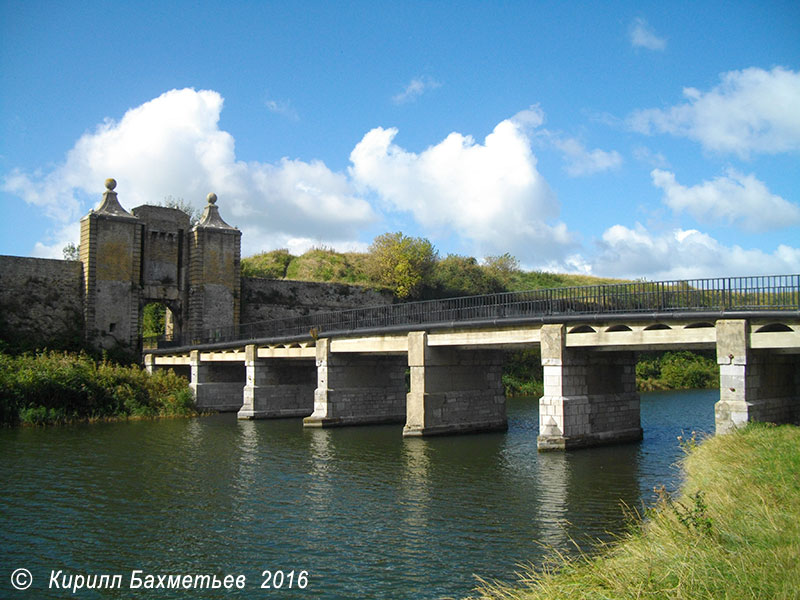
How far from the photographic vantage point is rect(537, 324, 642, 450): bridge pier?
21844mm

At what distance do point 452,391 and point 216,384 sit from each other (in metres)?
17.5

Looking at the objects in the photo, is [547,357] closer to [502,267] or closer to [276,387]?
[276,387]

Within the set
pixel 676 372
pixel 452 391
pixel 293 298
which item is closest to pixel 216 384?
pixel 293 298

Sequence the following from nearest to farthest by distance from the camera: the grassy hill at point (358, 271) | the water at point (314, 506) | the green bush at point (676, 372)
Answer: the water at point (314, 506) < the green bush at point (676, 372) < the grassy hill at point (358, 271)

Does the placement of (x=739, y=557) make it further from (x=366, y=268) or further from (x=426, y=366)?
(x=366, y=268)

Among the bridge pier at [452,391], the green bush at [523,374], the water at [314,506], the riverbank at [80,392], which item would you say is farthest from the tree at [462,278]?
the water at [314,506]

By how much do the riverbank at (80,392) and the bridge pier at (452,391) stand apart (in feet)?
53.7

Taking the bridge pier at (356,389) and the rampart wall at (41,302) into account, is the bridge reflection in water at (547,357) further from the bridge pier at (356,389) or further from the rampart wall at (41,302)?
the rampart wall at (41,302)

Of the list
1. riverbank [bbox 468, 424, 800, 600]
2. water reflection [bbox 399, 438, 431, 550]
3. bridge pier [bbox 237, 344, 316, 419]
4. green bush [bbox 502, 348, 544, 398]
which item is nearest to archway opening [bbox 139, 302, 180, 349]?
bridge pier [bbox 237, 344, 316, 419]

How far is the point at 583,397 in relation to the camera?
22562mm

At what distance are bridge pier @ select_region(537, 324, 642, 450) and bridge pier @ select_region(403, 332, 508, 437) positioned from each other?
16.2ft

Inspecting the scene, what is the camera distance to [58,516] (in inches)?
579

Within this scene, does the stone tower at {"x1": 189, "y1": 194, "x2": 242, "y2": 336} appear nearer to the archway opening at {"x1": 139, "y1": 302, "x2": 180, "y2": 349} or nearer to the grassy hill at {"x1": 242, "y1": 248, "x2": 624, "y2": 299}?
the archway opening at {"x1": 139, "y1": 302, "x2": 180, "y2": 349}

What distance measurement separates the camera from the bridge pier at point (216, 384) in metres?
38.8
